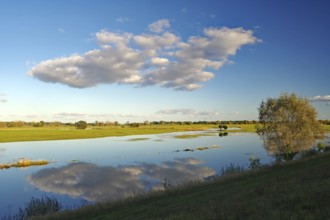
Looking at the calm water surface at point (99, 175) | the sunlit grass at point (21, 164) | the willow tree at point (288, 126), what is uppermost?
the willow tree at point (288, 126)

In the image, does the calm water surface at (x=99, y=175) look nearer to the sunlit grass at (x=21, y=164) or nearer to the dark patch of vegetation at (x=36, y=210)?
the sunlit grass at (x=21, y=164)

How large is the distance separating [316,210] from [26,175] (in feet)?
130

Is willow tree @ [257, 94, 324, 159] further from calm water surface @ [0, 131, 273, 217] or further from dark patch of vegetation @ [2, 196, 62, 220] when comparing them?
dark patch of vegetation @ [2, 196, 62, 220]

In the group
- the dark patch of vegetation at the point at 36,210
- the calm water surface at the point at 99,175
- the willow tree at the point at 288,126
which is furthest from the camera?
the willow tree at the point at 288,126

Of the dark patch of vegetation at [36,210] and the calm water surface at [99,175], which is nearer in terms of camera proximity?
the dark patch of vegetation at [36,210]

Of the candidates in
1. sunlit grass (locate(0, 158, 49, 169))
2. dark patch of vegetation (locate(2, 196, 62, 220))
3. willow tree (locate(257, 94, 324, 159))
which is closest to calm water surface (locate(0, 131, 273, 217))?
sunlit grass (locate(0, 158, 49, 169))

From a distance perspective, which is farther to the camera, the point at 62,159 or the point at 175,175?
the point at 62,159

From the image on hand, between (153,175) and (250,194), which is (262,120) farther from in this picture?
(250,194)

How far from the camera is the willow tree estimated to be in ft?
148

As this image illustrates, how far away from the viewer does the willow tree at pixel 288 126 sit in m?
45.1

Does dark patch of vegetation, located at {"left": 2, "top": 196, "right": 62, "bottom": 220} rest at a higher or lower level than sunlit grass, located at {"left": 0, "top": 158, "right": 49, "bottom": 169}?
lower

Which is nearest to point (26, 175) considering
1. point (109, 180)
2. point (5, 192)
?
point (5, 192)

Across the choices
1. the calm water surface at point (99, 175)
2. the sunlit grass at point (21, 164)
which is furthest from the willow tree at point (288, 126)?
the sunlit grass at point (21, 164)

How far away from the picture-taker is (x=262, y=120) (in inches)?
1903
